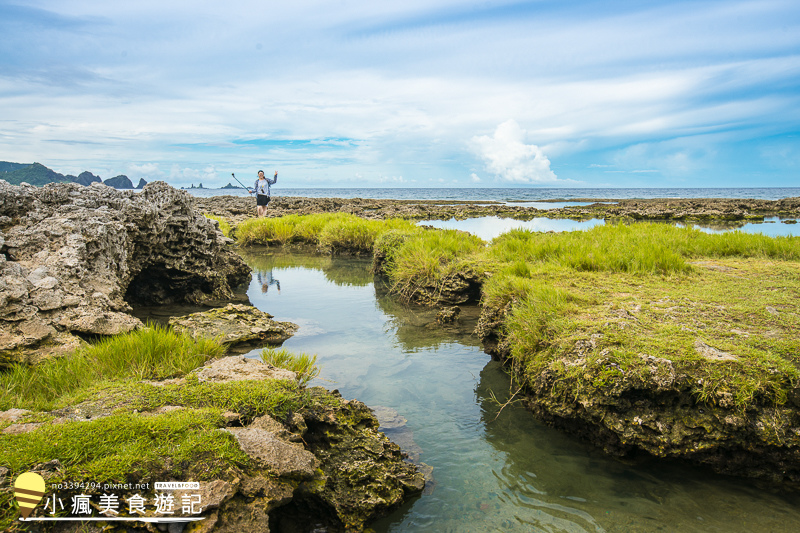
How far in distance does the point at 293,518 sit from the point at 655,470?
127 inches

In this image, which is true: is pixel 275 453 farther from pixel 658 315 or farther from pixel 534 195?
pixel 534 195

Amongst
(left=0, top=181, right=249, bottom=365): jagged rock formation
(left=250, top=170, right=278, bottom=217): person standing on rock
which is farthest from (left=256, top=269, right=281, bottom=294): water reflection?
(left=250, top=170, right=278, bottom=217): person standing on rock

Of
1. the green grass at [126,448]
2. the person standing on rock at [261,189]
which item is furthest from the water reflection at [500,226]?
the green grass at [126,448]

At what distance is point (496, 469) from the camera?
4.23 metres

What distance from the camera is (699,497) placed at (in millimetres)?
3734

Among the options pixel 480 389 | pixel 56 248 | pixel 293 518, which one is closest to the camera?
pixel 293 518

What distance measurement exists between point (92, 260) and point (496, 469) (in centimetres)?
677

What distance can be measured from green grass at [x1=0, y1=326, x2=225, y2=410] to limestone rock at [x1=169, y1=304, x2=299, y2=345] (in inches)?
57.2

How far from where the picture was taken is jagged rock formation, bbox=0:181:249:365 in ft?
18.0

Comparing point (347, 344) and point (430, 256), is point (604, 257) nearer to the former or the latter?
point (430, 256)

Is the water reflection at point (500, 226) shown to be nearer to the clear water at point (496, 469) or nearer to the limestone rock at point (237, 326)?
A: the limestone rock at point (237, 326)

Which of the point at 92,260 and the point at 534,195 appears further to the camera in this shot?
the point at 534,195

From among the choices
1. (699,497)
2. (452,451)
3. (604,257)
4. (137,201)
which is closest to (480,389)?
(452,451)

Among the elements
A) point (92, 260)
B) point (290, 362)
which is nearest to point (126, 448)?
point (290, 362)
